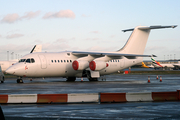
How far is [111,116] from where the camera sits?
1054 centimetres

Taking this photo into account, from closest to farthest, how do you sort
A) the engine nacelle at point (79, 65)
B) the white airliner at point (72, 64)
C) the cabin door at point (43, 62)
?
the white airliner at point (72, 64) < the cabin door at point (43, 62) < the engine nacelle at point (79, 65)

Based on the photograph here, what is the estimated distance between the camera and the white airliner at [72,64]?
35688 millimetres

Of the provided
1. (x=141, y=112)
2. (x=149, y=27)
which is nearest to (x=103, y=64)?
(x=149, y=27)

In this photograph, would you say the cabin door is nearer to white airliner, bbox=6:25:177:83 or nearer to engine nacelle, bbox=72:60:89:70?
white airliner, bbox=6:25:177:83

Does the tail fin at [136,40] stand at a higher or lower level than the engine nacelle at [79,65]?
higher

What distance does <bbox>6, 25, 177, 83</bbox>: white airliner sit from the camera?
35.7 metres

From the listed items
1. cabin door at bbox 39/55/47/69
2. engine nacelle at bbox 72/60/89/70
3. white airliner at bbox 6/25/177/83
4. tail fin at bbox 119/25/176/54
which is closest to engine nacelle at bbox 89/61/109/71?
white airliner at bbox 6/25/177/83

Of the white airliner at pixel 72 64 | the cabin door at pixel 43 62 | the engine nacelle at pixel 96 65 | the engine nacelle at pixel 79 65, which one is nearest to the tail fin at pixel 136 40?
the white airliner at pixel 72 64

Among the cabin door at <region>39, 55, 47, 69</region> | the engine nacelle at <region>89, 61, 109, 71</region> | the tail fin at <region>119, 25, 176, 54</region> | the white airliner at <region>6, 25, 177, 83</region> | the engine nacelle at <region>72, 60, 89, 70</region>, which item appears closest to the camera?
the white airliner at <region>6, 25, 177, 83</region>

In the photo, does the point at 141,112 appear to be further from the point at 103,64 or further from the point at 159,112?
the point at 103,64

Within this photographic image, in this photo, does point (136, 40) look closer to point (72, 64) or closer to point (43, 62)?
point (72, 64)

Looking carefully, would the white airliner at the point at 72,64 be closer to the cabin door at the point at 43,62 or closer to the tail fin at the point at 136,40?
the cabin door at the point at 43,62

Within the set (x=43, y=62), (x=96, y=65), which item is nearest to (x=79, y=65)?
(x=96, y=65)

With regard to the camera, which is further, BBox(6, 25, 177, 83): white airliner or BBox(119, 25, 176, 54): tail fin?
BBox(119, 25, 176, 54): tail fin
